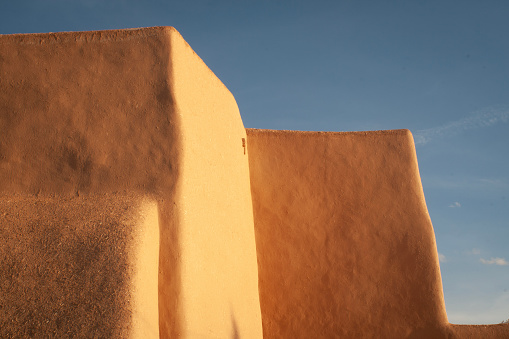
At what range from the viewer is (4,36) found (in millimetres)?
5371

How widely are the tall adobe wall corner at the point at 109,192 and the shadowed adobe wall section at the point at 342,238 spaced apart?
5.95ft

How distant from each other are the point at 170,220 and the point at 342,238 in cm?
373

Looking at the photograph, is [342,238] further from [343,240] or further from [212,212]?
[212,212]

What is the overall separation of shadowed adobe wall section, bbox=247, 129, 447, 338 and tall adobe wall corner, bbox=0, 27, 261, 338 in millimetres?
1814

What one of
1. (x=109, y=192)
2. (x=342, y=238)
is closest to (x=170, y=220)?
(x=109, y=192)

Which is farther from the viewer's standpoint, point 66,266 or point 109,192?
point 109,192

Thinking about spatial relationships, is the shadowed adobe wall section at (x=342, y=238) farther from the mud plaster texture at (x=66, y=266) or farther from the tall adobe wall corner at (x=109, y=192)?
the mud plaster texture at (x=66, y=266)

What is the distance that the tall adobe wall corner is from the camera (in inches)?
160

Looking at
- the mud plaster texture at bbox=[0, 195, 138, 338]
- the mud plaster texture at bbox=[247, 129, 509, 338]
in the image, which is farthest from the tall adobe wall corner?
the mud plaster texture at bbox=[247, 129, 509, 338]

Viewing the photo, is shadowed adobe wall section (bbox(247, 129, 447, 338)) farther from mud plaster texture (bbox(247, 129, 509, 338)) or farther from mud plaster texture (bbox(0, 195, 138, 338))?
mud plaster texture (bbox(0, 195, 138, 338))

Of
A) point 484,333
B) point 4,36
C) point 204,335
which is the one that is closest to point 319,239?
point 484,333

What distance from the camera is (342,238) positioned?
25.4ft

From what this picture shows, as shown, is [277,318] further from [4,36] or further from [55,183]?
[4,36]

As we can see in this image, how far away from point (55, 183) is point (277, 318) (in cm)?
382
